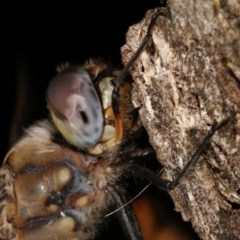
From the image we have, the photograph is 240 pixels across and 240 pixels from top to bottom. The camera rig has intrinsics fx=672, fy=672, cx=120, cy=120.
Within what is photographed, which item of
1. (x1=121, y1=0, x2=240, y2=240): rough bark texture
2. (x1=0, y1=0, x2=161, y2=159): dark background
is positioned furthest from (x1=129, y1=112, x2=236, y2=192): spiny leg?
(x1=0, y1=0, x2=161, y2=159): dark background

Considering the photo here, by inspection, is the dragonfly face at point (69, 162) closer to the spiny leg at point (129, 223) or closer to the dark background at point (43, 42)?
the spiny leg at point (129, 223)

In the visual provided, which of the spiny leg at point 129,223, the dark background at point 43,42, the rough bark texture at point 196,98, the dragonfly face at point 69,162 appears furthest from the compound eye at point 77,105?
the dark background at point 43,42

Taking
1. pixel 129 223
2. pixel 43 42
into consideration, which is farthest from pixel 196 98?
pixel 43 42

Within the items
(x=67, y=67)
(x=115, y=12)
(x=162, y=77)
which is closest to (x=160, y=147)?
(x=162, y=77)

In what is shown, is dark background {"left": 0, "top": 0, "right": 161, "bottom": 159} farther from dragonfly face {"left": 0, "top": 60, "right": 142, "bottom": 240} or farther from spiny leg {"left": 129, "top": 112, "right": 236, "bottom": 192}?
spiny leg {"left": 129, "top": 112, "right": 236, "bottom": 192}

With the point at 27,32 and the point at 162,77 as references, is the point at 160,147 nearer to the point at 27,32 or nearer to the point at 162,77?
the point at 162,77

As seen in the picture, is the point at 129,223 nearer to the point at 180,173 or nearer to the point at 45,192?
the point at 45,192
